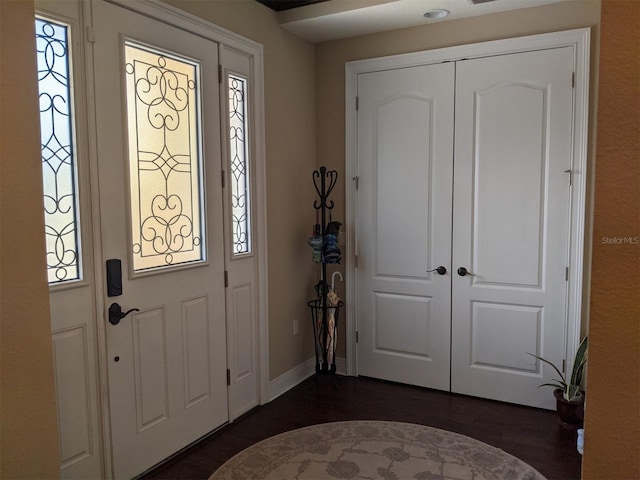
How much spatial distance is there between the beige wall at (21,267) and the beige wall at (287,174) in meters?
2.21

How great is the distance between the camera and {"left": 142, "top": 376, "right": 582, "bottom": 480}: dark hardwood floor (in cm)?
273

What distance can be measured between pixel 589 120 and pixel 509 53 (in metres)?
0.68

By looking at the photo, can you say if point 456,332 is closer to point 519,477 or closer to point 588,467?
point 519,477

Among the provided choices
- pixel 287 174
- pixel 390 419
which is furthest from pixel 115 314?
pixel 390 419

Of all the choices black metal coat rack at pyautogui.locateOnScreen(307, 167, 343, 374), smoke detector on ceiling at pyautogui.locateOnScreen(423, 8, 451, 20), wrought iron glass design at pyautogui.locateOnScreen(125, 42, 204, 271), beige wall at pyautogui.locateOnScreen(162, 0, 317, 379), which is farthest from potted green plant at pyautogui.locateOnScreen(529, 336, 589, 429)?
wrought iron glass design at pyautogui.locateOnScreen(125, 42, 204, 271)

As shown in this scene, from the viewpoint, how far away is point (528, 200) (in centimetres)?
333

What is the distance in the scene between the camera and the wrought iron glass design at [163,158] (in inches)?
98.6

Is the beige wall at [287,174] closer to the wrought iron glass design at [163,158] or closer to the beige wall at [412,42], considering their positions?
the beige wall at [412,42]

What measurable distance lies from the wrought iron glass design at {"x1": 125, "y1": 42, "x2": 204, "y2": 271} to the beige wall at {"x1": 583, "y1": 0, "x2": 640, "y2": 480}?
2199 millimetres

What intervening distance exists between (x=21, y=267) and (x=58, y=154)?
1128mm

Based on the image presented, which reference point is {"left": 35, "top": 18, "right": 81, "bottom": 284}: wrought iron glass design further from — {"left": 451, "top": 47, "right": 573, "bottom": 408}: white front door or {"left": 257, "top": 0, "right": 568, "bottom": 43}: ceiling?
{"left": 451, "top": 47, "right": 573, "bottom": 408}: white front door

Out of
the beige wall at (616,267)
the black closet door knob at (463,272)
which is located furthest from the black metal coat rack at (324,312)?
the beige wall at (616,267)

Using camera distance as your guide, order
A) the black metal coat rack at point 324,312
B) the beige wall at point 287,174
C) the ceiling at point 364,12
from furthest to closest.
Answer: the black metal coat rack at point 324,312 → the beige wall at point 287,174 → the ceiling at point 364,12

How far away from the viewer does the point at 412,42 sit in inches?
142
